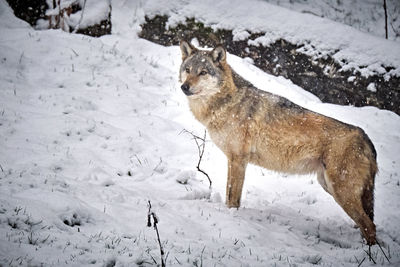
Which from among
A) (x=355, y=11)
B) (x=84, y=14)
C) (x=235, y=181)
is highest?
(x=355, y=11)

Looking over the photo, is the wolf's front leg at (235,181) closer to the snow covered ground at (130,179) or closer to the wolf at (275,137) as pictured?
the wolf at (275,137)

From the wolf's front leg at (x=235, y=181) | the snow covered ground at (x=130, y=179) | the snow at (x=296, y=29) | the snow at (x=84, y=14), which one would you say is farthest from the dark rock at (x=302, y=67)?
the wolf's front leg at (x=235, y=181)

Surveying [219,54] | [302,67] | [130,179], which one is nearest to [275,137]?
[219,54]

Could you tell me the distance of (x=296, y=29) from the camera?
382 inches

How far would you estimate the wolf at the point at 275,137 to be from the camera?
438 cm

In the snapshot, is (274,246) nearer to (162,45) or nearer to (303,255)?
(303,255)

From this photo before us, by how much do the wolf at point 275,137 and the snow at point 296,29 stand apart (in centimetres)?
517

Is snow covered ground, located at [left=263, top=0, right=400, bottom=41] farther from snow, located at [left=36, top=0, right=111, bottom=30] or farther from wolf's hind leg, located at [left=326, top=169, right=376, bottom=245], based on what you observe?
wolf's hind leg, located at [left=326, top=169, right=376, bottom=245]

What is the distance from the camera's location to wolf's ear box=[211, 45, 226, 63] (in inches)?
197

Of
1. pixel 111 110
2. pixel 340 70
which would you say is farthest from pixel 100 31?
pixel 340 70

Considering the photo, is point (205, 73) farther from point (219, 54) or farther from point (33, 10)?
point (33, 10)

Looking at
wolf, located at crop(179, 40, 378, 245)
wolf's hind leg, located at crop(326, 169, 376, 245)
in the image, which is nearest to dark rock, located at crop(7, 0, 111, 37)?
wolf, located at crop(179, 40, 378, 245)

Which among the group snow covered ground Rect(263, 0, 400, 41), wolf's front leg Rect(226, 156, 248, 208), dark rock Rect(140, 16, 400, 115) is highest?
snow covered ground Rect(263, 0, 400, 41)

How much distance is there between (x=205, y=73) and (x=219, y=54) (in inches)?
16.6
